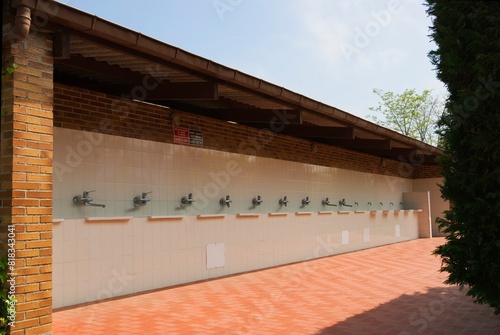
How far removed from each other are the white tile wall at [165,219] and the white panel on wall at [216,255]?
0.09 meters

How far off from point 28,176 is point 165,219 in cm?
360

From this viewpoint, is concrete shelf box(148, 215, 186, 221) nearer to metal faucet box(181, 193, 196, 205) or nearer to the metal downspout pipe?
metal faucet box(181, 193, 196, 205)

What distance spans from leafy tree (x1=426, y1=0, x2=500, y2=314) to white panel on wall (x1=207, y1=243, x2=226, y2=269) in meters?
4.83

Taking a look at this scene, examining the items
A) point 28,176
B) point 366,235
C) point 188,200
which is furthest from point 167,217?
point 366,235

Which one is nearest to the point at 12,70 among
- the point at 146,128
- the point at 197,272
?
the point at 146,128

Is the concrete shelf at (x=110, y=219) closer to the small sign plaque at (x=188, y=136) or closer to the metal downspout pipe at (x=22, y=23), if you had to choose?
the small sign plaque at (x=188, y=136)

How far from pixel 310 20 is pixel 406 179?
1152 centimetres

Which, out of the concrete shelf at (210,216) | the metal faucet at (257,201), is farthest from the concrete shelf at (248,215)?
the concrete shelf at (210,216)

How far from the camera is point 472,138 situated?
4.10m

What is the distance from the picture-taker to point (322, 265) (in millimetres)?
10375

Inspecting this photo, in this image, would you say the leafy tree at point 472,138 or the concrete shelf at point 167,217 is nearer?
the leafy tree at point 472,138

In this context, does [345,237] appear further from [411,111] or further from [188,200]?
[411,111]

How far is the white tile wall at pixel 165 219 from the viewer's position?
21.2 feet

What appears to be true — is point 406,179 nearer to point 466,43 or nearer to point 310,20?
point 310,20
